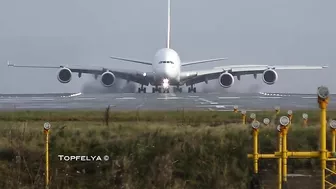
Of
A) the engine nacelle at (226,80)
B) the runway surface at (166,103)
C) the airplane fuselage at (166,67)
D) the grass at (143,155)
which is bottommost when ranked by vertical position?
the grass at (143,155)

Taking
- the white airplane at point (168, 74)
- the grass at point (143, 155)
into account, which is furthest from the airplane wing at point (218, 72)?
the grass at point (143, 155)

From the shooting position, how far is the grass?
1550cm

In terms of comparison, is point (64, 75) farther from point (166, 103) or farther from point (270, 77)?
point (166, 103)

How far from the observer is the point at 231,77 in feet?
224

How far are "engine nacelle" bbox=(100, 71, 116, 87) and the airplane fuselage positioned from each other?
170 inches

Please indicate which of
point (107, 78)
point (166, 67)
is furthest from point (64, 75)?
point (166, 67)

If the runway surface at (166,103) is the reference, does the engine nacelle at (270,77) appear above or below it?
above

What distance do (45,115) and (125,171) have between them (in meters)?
9.92

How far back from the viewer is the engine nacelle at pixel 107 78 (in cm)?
6806

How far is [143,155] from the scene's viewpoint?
653 inches

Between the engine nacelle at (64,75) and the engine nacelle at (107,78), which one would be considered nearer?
the engine nacelle at (64,75)

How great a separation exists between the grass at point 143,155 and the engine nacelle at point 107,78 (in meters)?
48.8

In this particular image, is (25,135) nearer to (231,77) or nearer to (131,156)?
(131,156)

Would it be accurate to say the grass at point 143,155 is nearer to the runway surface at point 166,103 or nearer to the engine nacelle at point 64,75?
the runway surface at point 166,103
